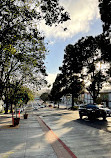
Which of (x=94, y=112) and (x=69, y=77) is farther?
(x=69, y=77)

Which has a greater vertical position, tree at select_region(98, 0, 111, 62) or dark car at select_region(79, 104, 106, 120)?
tree at select_region(98, 0, 111, 62)

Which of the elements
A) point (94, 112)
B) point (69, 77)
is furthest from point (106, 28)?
point (69, 77)

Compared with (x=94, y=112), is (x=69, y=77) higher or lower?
higher

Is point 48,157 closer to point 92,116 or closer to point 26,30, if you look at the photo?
point 26,30

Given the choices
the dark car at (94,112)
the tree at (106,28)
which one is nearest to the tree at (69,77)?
the tree at (106,28)

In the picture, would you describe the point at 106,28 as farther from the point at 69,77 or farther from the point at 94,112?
the point at 69,77

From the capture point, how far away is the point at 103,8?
23.4 meters

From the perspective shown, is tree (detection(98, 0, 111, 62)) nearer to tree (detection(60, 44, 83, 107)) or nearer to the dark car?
the dark car

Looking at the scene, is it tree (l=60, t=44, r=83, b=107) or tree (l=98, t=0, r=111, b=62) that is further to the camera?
tree (l=60, t=44, r=83, b=107)

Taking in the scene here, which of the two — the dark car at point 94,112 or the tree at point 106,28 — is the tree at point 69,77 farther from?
the dark car at point 94,112

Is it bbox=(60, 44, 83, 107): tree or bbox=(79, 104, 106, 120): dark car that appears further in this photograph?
bbox=(60, 44, 83, 107): tree

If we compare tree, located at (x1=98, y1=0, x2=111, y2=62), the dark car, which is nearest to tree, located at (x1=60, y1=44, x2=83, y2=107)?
tree, located at (x1=98, y1=0, x2=111, y2=62)

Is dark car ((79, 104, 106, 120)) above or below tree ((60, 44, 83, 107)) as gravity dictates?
below

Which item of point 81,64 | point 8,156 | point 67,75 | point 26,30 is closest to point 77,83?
point 67,75
